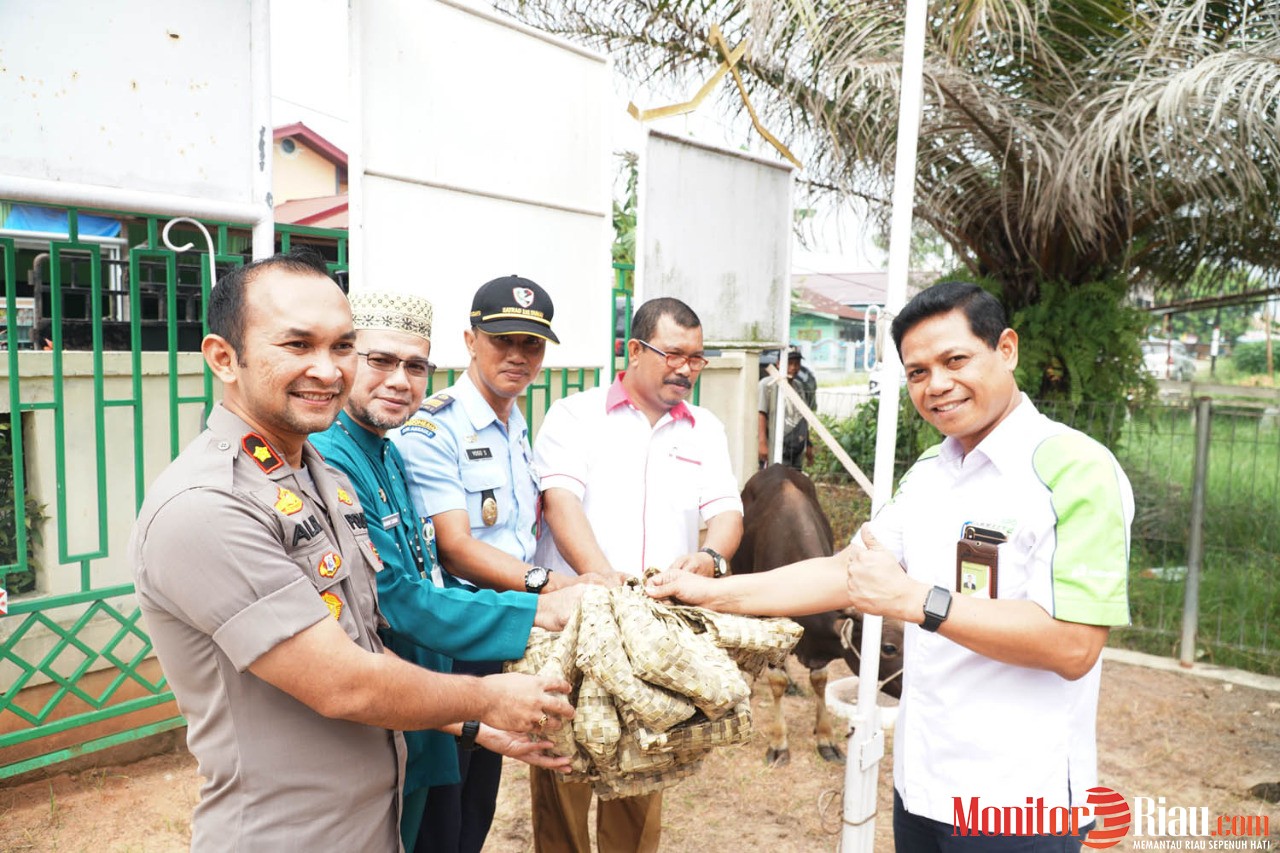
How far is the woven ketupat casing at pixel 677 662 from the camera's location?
1.87m

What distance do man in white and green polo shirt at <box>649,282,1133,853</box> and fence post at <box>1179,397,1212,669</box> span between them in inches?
193

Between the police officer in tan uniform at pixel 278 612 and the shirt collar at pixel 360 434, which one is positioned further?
the shirt collar at pixel 360 434

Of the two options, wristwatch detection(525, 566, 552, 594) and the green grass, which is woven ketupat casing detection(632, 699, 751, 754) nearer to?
wristwatch detection(525, 566, 552, 594)

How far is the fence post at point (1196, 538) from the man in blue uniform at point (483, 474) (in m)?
5.23

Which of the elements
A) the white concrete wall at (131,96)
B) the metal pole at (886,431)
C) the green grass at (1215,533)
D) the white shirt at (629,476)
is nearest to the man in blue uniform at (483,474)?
the white shirt at (629,476)

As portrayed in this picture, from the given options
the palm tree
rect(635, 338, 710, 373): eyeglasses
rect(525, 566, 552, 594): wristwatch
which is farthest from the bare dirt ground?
the palm tree

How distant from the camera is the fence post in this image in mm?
6133

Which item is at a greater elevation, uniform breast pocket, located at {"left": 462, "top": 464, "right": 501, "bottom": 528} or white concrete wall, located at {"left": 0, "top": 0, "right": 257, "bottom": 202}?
white concrete wall, located at {"left": 0, "top": 0, "right": 257, "bottom": 202}

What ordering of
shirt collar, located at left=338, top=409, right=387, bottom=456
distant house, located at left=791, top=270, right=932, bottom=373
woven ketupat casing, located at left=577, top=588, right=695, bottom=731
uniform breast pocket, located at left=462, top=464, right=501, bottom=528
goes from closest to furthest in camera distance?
woven ketupat casing, located at left=577, top=588, right=695, bottom=731 < shirt collar, located at left=338, top=409, right=387, bottom=456 < uniform breast pocket, located at left=462, top=464, right=501, bottom=528 < distant house, located at left=791, top=270, right=932, bottom=373

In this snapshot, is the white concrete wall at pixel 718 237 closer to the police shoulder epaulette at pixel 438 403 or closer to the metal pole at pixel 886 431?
the metal pole at pixel 886 431

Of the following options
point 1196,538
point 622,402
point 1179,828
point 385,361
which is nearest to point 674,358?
point 622,402

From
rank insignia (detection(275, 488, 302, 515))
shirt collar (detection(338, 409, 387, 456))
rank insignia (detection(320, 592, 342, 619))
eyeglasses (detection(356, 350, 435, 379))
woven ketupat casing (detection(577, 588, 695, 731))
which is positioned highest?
eyeglasses (detection(356, 350, 435, 379))

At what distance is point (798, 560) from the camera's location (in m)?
5.22

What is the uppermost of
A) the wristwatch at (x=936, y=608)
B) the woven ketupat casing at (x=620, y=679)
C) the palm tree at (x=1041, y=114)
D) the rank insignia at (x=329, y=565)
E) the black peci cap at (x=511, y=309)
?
the palm tree at (x=1041, y=114)
